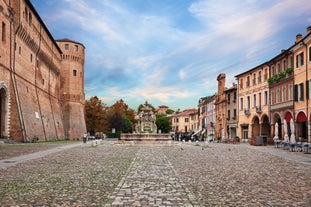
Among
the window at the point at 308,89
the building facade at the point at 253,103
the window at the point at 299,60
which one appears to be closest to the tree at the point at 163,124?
the building facade at the point at 253,103

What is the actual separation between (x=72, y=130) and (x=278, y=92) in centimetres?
4174

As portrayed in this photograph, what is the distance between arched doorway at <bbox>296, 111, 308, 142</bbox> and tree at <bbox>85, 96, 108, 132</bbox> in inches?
2282

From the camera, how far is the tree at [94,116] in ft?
Result: 283

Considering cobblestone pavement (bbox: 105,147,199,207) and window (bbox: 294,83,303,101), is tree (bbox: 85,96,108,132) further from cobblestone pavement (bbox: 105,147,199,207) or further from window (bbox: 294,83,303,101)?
cobblestone pavement (bbox: 105,147,199,207)

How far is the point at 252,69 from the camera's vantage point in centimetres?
4928

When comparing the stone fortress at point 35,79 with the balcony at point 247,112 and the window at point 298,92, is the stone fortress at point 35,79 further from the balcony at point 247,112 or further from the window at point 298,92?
the window at point 298,92

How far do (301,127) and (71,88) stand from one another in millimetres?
47185

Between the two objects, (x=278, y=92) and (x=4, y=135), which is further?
(x=278, y=92)

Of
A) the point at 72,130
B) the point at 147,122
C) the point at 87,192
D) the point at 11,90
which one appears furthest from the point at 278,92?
the point at 72,130

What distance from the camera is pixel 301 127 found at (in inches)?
1404

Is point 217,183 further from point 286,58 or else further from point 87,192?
point 286,58

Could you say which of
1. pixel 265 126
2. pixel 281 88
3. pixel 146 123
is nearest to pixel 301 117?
pixel 281 88

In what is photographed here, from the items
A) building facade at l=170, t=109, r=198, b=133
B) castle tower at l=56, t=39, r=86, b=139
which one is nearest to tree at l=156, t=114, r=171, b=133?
building facade at l=170, t=109, r=198, b=133

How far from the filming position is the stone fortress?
3612 centimetres
